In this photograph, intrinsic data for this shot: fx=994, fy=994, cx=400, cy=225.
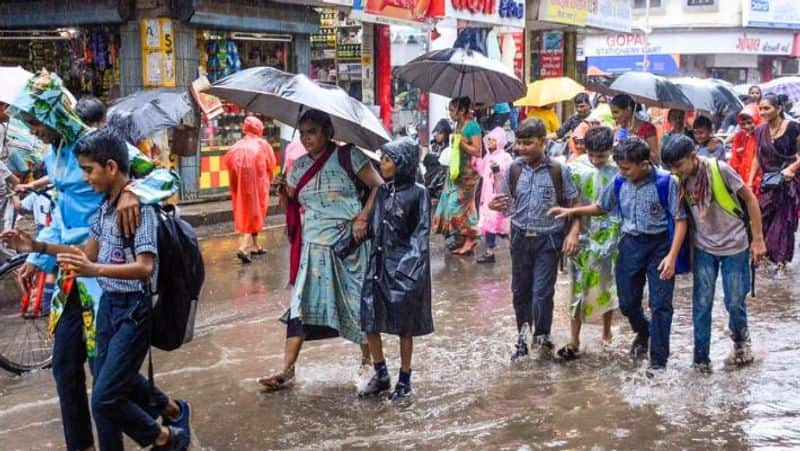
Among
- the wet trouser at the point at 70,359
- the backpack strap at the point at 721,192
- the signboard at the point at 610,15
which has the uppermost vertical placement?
the signboard at the point at 610,15

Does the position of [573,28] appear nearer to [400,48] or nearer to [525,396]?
[400,48]

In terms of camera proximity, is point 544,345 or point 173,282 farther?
point 544,345

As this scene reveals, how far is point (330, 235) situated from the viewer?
5.93m

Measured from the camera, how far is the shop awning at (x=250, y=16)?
13797 mm

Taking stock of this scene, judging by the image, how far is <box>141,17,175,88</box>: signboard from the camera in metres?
13.7

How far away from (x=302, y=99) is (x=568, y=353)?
2610 millimetres

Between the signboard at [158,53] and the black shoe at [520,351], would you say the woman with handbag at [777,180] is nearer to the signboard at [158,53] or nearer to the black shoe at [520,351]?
the black shoe at [520,351]

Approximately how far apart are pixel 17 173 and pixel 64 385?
4.27 metres

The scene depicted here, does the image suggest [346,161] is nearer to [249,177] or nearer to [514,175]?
[514,175]

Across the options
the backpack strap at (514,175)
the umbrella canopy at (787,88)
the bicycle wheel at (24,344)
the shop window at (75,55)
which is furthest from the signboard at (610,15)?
the bicycle wheel at (24,344)

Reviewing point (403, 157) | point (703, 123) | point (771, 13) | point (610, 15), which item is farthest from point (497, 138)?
point (771, 13)

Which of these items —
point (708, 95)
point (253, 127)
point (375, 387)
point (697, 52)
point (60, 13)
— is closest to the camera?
point (375, 387)

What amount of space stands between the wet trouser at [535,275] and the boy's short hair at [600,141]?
647mm

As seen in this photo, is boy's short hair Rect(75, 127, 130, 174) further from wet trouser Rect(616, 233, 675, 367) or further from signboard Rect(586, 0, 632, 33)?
signboard Rect(586, 0, 632, 33)
